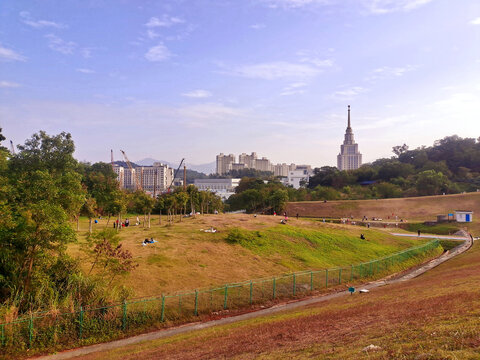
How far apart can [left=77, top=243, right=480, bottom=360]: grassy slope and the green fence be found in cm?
299

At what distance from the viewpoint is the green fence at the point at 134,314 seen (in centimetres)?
1908

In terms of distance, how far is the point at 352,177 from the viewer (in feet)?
514

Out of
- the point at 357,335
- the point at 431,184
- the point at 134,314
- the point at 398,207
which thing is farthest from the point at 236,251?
the point at 431,184

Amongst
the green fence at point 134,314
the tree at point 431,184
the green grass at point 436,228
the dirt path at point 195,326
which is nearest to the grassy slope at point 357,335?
the dirt path at point 195,326

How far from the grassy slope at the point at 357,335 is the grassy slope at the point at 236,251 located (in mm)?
9576

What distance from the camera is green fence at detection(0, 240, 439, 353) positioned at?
19078 mm

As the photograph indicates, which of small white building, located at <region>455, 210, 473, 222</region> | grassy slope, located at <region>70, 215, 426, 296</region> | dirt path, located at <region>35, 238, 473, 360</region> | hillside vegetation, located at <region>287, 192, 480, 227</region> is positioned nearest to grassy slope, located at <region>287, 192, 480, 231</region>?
hillside vegetation, located at <region>287, 192, 480, 227</region>

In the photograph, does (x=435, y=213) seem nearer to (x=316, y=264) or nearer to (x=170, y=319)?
(x=316, y=264)

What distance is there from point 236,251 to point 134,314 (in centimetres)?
A: 1936

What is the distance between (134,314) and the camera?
22.9 metres

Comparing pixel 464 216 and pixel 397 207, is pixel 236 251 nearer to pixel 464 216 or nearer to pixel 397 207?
pixel 464 216

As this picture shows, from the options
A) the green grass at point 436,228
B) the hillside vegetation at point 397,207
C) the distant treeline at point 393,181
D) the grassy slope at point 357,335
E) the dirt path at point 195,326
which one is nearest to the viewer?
the grassy slope at point 357,335

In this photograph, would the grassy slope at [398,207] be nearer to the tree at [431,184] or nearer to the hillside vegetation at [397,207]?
the hillside vegetation at [397,207]

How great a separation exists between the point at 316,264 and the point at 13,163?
76532 mm
